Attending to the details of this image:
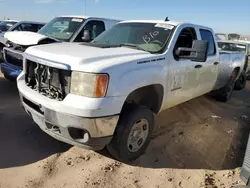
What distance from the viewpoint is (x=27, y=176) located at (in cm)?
312

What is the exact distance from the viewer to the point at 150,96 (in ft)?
13.0

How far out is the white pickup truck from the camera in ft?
9.69

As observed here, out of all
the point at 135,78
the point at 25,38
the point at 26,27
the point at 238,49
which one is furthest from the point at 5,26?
the point at 135,78

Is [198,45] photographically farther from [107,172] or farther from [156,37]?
[107,172]

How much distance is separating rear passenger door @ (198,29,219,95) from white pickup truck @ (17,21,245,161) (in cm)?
→ 53

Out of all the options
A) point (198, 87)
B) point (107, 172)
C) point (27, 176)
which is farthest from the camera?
point (198, 87)

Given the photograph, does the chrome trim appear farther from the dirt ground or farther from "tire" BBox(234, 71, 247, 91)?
"tire" BBox(234, 71, 247, 91)

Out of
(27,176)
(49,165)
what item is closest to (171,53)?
(49,165)

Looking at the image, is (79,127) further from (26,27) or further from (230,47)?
(230,47)

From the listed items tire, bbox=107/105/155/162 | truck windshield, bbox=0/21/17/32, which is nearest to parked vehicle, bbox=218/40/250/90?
tire, bbox=107/105/155/162

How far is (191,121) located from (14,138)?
3153 mm

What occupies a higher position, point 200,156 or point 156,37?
point 156,37

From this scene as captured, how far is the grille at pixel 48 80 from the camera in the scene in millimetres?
3135

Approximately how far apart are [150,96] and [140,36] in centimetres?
101
